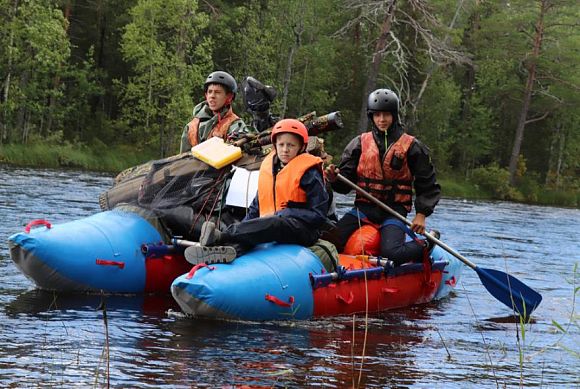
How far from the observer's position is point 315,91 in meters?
38.8

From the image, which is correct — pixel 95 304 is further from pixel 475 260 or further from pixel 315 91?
pixel 315 91

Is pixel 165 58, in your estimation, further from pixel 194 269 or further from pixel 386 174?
pixel 194 269

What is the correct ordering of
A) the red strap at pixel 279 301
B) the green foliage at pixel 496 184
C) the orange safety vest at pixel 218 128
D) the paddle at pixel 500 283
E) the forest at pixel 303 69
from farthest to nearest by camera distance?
the green foliage at pixel 496 184
the forest at pixel 303 69
the orange safety vest at pixel 218 128
the paddle at pixel 500 283
the red strap at pixel 279 301

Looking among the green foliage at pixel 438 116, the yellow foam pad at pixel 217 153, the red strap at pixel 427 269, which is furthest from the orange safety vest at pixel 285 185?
the green foliage at pixel 438 116

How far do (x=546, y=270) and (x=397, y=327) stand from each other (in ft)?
16.5

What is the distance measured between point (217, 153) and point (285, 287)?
1690mm

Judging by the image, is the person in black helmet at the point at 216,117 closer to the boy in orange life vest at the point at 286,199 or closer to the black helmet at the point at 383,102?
the boy in orange life vest at the point at 286,199

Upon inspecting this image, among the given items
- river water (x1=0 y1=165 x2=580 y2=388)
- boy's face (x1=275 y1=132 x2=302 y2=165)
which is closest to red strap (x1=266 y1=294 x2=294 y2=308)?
river water (x1=0 y1=165 x2=580 y2=388)

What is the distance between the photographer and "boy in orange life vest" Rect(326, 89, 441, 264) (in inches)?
347

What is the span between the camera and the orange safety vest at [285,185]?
7.69 meters

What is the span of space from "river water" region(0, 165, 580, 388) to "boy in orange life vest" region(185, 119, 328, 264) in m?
0.64

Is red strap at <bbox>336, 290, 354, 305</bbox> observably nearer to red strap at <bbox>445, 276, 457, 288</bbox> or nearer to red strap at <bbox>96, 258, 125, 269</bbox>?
red strap at <bbox>96, 258, 125, 269</bbox>

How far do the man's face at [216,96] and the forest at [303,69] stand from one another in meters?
19.6

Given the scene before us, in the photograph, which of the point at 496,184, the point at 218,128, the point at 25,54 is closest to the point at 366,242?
the point at 218,128
